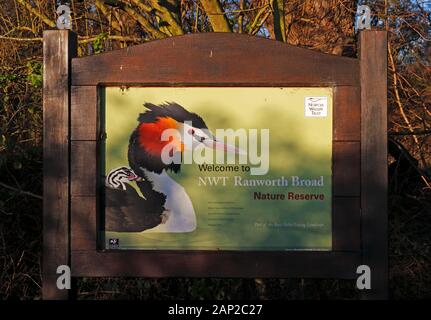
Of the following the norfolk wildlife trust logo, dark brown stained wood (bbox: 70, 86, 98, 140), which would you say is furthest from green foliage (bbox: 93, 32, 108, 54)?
the norfolk wildlife trust logo

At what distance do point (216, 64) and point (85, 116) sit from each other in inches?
37.2

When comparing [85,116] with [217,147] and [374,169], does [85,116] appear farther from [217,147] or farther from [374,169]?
[374,169]

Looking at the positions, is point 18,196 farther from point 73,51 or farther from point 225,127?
point 225,127

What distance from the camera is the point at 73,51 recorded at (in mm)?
4379

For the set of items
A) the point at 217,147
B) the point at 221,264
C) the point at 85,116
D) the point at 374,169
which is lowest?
the point at 221,264

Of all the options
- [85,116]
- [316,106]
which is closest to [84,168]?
[85,116]

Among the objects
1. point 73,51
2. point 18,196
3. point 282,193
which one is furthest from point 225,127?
point 18,196

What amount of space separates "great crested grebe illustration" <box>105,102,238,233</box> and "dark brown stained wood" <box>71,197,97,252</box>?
0.31ft

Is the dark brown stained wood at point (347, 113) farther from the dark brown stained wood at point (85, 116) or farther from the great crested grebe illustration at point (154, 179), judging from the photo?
the dark brown stained wood at point (85, 116)

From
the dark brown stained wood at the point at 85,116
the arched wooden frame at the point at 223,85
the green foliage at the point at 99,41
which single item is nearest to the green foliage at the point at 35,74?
the green foliage at the point at 99,41

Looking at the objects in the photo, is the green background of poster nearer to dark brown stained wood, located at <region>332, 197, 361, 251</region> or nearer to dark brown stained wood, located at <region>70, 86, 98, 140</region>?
dark brown stained wood, located at <region>332, 197, 361, 251</region>

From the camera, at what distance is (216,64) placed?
4227mm

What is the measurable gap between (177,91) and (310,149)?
3.19ft

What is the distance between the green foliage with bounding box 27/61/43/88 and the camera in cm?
627
